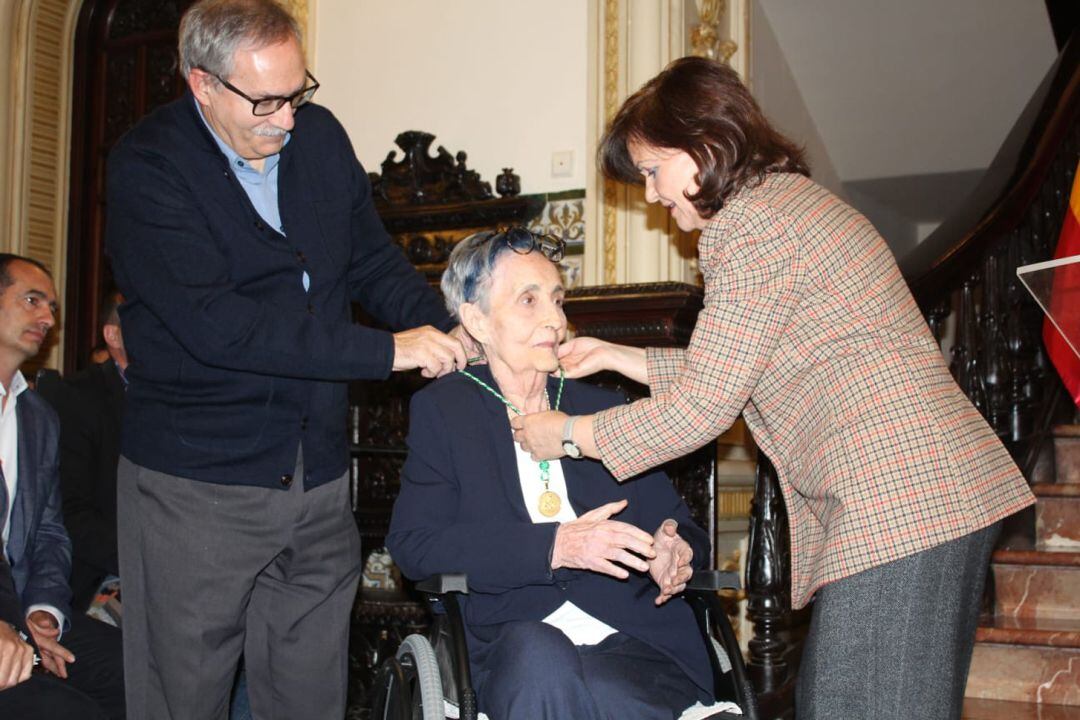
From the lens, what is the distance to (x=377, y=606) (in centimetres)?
403

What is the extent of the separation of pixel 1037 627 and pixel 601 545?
1.85 m

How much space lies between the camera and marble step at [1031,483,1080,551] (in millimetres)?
3598

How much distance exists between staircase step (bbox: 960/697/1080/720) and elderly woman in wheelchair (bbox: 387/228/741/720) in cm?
126

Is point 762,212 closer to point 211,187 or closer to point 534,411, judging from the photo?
point 534,411

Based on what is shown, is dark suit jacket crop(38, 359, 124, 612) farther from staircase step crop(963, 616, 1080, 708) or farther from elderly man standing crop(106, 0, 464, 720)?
staircase step crop(963, 616, 1080, 708)

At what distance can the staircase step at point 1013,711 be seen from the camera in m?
2.98

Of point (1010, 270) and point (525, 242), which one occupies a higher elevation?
point (1010, 270)

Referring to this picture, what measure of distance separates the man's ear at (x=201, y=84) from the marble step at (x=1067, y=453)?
3044 mm

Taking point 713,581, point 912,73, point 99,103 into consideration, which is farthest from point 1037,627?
point 99,103

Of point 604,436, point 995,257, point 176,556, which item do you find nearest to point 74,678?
point 176,556

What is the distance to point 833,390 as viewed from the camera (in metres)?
1.80

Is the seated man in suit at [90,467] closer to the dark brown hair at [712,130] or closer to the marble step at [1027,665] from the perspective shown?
the dark brown hair at [712,130]

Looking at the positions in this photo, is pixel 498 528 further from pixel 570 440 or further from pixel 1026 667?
pixel 1026 667

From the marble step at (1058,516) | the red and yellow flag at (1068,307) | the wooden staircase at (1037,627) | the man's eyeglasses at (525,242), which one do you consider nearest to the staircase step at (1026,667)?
the wooden staircase at (1037,627)
